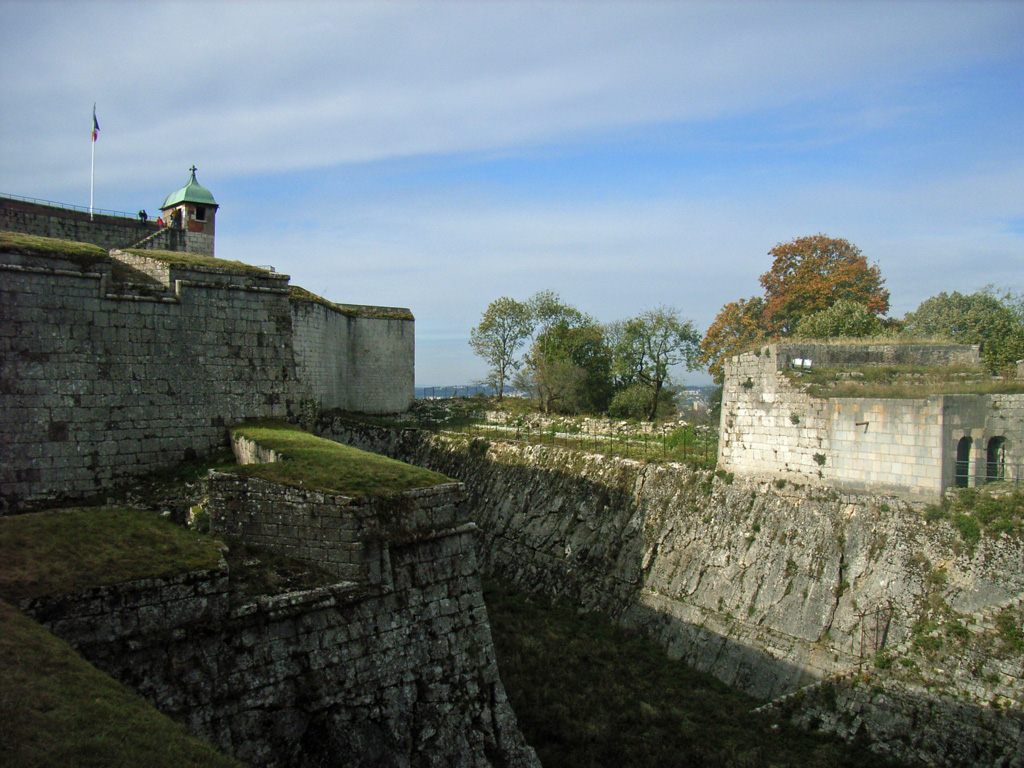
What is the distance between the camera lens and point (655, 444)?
21.0 m

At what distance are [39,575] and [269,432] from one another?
16.3 ft

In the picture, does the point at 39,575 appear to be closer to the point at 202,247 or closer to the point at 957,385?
the point at 957,385

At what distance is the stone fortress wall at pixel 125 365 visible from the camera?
9953mm

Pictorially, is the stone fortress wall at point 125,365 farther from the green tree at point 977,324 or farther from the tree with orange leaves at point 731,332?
the tree with orange leaves at point 731,332

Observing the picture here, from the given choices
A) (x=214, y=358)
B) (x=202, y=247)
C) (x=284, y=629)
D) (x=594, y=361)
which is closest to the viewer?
(x=284, y=629)

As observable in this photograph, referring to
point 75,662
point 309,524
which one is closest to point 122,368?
point 309,524

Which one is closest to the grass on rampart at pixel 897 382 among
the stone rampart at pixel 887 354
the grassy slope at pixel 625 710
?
the stone rampart at pixel 887 354

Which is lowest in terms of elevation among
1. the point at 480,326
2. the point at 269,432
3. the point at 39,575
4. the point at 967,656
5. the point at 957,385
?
the point at 967,656

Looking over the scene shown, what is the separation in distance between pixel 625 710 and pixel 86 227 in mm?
20277

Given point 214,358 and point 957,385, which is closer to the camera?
point 214,358

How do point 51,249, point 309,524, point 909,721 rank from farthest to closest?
point 909,721 < point 51,249 < point 309,524

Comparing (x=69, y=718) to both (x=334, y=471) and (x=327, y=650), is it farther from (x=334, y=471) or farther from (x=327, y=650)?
(x=334, y=471)

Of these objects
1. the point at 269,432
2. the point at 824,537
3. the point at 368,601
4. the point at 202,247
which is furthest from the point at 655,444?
the point at 202,247

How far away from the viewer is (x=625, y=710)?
12.4 metres
